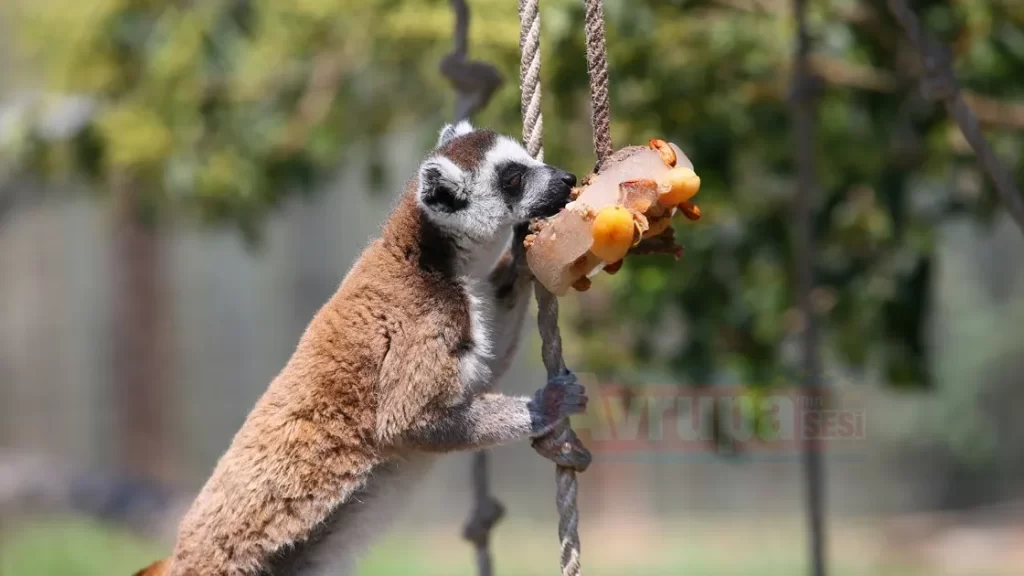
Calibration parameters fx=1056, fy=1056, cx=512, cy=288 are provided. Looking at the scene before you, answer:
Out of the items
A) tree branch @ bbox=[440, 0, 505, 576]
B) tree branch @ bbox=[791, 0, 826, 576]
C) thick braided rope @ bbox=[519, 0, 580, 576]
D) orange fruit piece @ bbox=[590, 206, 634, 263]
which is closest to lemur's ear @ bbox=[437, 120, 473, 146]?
tree branch @ bbox=[440, 0, 505, 576]

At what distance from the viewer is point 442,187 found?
2193 millimetres

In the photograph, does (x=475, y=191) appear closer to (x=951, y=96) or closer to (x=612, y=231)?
(x=612, y=231)

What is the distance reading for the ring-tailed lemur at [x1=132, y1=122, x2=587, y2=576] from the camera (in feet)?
6.66

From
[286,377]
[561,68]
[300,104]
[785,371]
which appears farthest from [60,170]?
[785,371]

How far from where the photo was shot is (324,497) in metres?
2.10

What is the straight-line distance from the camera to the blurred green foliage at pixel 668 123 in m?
3.14

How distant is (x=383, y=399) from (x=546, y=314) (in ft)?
1.30

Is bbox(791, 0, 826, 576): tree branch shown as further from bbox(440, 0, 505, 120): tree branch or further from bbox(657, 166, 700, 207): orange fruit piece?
bbox(657, 166, 700, 207): orange fruit piece

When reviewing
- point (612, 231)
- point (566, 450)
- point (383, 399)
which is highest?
point (612, 231)


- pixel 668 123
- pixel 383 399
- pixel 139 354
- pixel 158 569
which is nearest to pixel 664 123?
pixel 668 123

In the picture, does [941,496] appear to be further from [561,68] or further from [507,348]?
[507,348]

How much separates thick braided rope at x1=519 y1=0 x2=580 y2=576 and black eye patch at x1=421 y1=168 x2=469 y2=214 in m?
0.33

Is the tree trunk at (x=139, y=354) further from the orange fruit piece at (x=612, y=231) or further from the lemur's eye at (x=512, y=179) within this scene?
the orange fruit piece at (x=612, y=231)

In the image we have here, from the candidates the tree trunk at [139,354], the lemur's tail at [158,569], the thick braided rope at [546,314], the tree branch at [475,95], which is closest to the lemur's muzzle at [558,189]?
the thick braided rope at [546,314]
